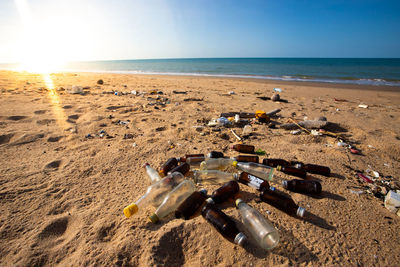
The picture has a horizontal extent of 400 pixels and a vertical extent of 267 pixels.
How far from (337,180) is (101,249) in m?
2.23

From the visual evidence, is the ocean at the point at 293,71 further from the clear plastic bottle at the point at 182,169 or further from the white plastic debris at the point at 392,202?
the clear plastic bottle at the point at 182,169

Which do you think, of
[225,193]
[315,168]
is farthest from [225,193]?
[315,168]

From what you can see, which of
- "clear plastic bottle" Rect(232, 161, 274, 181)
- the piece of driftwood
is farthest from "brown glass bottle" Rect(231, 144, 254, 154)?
the piece of driftwood

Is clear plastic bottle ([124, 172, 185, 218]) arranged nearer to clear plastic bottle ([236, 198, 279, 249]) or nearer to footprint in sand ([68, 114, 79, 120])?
clear plastic bottle ([236, 198, 279, 249])

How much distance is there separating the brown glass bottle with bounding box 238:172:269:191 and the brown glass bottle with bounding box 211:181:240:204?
176 mm

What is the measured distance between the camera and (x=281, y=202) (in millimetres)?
1535

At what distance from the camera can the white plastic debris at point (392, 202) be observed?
1534mm

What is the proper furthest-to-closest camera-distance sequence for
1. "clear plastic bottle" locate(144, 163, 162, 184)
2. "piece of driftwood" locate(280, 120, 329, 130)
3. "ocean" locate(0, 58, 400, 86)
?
1. "ocean" locate(0, 58, 400, 86)
2. "piece of driftwood" locate(280, 120, 329, 130)
3. "clear plastic bottle" locate(144, 163, 162, 184)

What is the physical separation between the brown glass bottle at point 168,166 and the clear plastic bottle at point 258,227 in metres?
0.84

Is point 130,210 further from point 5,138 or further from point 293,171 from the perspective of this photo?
point 5,138

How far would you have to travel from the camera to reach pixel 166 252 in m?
1.22

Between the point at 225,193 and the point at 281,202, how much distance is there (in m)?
0.47

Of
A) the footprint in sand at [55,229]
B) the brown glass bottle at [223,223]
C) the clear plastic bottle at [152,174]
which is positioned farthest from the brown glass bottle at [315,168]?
the footprint in sand at [55,229]

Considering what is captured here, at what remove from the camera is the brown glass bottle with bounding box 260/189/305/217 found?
1498 mm
